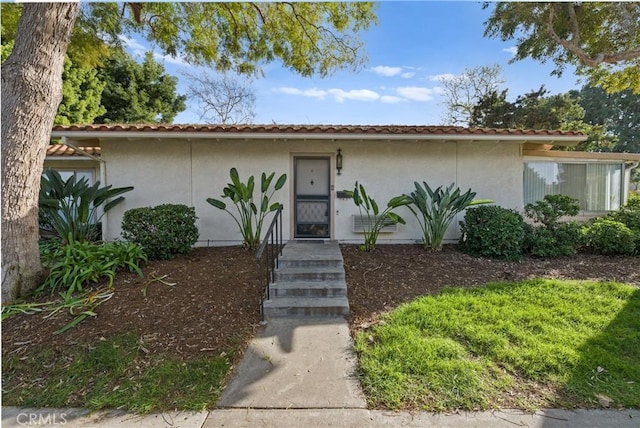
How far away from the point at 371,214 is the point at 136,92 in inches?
755

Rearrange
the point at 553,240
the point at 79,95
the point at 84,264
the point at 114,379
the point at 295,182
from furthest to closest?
the point at 79,95 < the point at 295,182 < the point at 553,240 < the point at 84,264 < the point at 114,379

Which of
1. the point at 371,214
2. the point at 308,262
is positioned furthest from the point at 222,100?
the point at 308,262

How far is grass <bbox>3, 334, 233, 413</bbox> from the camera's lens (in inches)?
100

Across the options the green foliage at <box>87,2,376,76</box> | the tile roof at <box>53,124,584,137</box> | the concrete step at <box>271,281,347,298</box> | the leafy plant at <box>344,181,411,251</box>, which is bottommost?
the concrete step at <box>271,281,347,298</box>

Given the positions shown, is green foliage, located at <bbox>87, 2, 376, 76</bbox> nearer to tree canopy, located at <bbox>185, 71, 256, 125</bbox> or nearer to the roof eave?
the roof eave

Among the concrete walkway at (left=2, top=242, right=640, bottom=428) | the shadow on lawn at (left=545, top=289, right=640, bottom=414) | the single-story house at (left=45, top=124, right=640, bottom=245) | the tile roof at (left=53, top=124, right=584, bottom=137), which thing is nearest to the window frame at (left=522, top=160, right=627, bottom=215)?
the single-story house at (left=45, top=124, right=640, bottom=245)

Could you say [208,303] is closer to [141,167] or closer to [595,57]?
[141,167]

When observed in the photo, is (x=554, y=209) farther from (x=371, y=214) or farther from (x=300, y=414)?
(x=300, y=414)

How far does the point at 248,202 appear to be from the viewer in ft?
20.8

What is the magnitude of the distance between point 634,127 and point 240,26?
124 ft

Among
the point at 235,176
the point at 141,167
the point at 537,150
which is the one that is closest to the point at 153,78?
the point at 141,167

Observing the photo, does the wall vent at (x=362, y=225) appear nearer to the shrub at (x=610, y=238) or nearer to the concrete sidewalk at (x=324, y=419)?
the shrub at (x=610, y=238)

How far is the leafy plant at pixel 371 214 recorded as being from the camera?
611cm

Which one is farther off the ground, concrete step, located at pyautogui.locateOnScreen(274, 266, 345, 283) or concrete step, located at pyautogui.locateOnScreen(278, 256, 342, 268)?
concrete step, located at pyautogui.locateOnScreen(278, 256, 342, 268)
